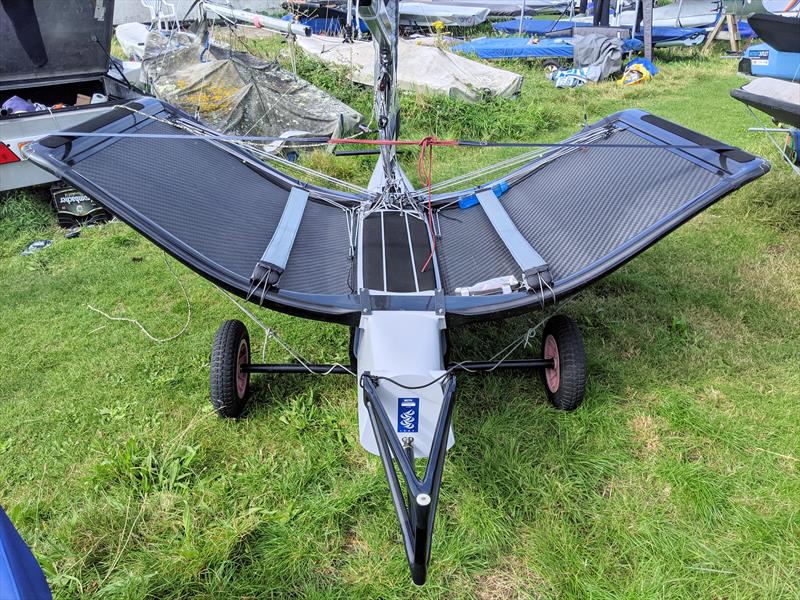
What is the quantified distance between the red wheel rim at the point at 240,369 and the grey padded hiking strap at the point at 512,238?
1.57 m

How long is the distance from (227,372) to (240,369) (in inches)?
7.6

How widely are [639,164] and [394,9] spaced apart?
74.1 inches

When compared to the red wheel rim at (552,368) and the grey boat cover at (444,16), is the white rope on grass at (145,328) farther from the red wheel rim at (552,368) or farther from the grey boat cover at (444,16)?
the grey boat cover at (444,16)

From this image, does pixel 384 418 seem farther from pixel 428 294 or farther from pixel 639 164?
pixel 639 164

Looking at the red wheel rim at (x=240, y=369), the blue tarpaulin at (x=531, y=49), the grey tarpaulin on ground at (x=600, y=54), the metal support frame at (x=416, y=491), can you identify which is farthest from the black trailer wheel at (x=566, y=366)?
the blue tarpaulin at (x=531, y=49)

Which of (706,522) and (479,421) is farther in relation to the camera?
(479,421)

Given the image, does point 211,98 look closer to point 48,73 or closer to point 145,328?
point 48,73

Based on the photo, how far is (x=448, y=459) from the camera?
9.38 feet

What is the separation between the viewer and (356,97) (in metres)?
9.20

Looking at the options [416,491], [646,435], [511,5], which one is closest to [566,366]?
[646,435]

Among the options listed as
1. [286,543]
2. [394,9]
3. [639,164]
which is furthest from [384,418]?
[394,9]

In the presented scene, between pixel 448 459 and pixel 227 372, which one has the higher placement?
pixel 227 372

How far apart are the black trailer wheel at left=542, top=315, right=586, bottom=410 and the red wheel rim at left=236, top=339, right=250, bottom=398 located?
5.59 feet

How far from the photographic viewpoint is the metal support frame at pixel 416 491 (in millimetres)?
1749
